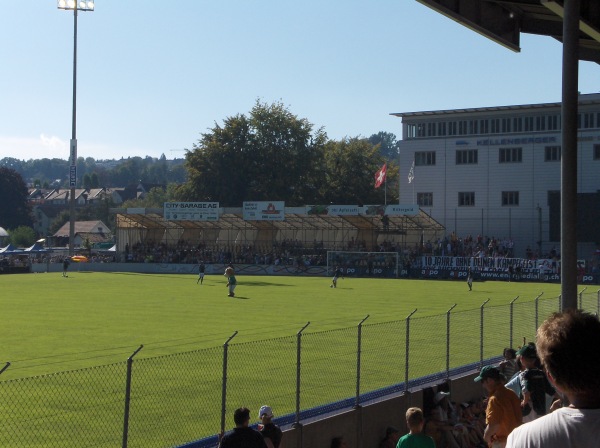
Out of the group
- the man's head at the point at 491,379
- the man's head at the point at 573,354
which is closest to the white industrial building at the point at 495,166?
the man's head at the point at 491,379

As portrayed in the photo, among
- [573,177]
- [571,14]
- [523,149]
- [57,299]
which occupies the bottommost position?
[57,299]

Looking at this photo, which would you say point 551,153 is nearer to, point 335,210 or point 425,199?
point 425,199

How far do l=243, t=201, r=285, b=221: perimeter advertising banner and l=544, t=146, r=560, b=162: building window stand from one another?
942 inches

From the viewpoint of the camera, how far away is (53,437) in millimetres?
12828

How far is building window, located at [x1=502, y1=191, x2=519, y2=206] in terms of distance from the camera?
76.6 metres

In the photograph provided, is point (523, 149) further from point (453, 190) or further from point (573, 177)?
point (573, 177)

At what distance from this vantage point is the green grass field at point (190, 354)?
1394 cm

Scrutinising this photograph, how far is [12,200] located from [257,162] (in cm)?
6506

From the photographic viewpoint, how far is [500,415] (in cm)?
941

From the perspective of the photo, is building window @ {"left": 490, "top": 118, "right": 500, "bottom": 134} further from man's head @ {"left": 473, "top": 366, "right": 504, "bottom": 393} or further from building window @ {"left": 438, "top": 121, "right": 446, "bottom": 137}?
man's head @ {"left": 473, "top": 366, "right": 504, "bottom": 393}

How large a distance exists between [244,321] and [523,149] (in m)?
51.2

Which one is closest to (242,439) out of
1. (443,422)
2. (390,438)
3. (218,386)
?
(390,438)

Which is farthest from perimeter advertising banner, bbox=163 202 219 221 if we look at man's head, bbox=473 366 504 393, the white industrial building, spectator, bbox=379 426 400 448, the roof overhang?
man's head, bbox=473 366 504 393

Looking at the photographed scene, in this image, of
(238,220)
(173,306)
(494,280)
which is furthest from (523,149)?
(173,306)
